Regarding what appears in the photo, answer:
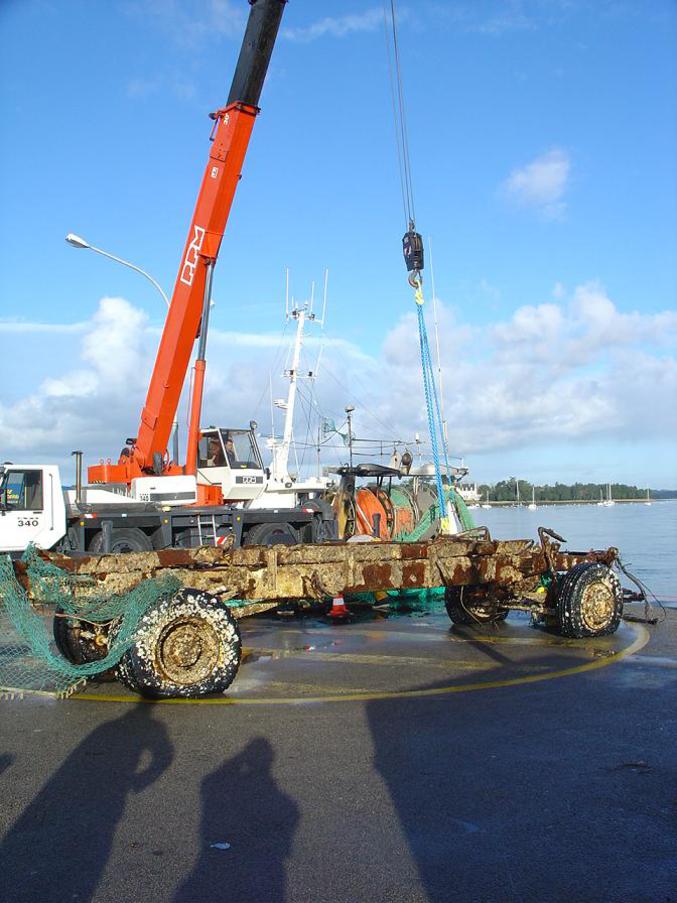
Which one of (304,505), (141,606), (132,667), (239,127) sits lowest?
(132,667)

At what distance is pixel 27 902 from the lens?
12.3 ft

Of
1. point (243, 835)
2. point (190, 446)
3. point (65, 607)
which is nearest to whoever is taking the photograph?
point (243, 835)

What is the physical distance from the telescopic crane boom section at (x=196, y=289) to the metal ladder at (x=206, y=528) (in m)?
1.16

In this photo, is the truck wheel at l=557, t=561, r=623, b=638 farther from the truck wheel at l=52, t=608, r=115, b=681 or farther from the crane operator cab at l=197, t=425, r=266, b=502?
the crane operator cab at l=197, t=425, r=266, b=502

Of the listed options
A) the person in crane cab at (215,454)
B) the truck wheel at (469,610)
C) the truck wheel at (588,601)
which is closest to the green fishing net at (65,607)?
the truck wheel at (588,601)

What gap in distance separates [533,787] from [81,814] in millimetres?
2722

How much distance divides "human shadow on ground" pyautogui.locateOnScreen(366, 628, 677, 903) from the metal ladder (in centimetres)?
912

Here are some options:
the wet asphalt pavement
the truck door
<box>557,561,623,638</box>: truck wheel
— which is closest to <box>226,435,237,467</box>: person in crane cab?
the truck door

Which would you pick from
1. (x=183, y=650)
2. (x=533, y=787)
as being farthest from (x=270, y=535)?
(x=533, y=787)

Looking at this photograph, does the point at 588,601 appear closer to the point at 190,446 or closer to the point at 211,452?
the point at 190,446

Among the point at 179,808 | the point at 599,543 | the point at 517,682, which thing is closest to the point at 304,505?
the point at 517,682

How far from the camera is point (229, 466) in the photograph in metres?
18.4

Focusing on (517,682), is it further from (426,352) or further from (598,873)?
(426,352)

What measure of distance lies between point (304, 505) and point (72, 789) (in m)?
13.7
